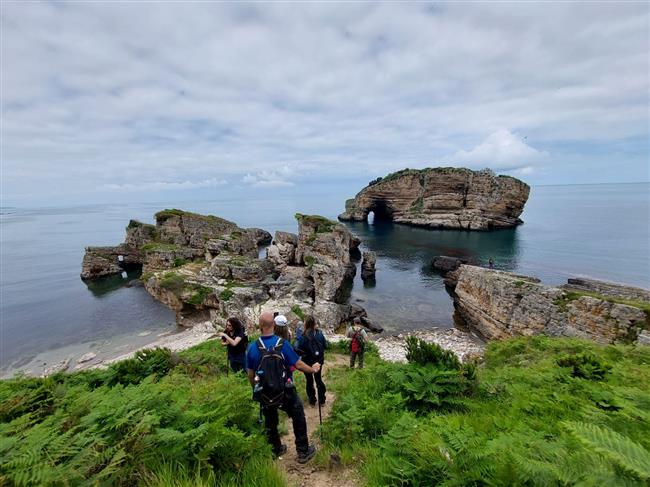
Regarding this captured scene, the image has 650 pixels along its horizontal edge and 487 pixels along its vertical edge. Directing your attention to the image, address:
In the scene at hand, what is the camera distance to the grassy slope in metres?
2.72

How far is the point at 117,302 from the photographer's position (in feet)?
117

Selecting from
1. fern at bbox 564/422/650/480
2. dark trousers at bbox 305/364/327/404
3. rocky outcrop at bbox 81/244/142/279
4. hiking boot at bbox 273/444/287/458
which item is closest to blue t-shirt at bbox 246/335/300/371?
hiking boot at bbox 273/444/287/458

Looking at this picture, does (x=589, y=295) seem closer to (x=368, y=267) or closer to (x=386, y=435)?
(x=386, y=435)

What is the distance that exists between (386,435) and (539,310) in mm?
19399

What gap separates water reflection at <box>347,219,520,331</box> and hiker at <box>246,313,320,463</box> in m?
22.6

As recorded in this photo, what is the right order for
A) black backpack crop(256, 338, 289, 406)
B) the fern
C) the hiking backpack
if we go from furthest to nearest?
1. the hiking backpack
2. black backpack crop(256, 338, 289, 406)
3. the fern

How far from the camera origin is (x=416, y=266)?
47.2 metres

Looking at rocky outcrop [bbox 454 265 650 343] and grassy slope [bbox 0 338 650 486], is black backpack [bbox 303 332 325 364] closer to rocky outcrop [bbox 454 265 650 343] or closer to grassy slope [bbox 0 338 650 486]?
grassy slope [bbox 0 338 650 486]

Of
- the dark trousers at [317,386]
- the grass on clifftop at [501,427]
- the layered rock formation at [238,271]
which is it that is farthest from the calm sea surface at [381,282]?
the dark trousers at [317,386]

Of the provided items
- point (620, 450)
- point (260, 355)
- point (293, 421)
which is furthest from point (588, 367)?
point (260, 355)

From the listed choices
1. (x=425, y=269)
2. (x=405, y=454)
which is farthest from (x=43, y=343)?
(x=425, y=269)

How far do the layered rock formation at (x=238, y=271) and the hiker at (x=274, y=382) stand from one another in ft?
57.8

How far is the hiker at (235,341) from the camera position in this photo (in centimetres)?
897

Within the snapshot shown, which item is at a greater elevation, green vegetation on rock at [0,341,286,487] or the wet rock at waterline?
green vegetation on rock at [0,341,286,487]
